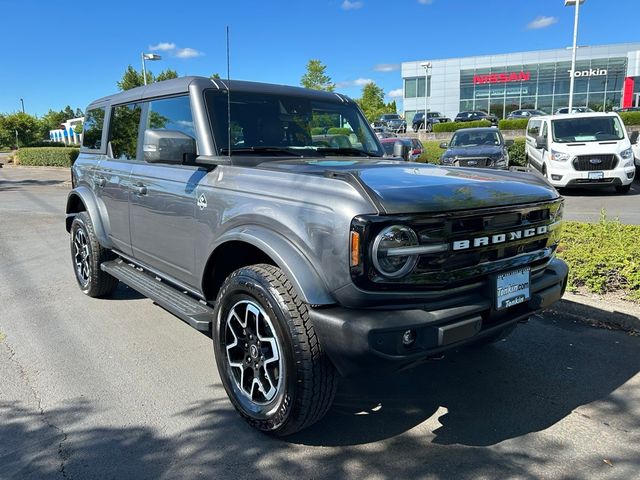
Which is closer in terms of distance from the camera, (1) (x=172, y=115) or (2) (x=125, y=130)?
(1) (x=172, y=115)

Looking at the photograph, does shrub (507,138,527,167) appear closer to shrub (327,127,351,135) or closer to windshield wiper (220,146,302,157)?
shrub (327,127,351,135)

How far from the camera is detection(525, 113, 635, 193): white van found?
12023 millimetres

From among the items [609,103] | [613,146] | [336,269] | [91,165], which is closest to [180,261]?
[336,269]

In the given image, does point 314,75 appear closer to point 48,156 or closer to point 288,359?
point 48,156

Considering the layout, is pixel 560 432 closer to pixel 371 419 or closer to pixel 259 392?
pixel 371 419

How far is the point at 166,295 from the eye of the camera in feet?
12.5

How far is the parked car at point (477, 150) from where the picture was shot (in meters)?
13.5

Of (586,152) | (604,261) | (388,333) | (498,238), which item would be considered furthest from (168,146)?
(586,152)

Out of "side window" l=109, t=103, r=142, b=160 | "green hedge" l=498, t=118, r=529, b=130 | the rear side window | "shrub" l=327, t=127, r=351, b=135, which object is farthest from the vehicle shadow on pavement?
"green hedge" l=498, t=118, r=529, b=130

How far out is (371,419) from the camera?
119 inches

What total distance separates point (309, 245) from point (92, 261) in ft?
11.3

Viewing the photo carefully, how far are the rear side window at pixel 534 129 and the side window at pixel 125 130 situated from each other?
12.6m

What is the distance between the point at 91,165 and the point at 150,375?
2.62 meters

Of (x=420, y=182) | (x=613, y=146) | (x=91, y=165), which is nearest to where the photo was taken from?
(x=420, y=182)
